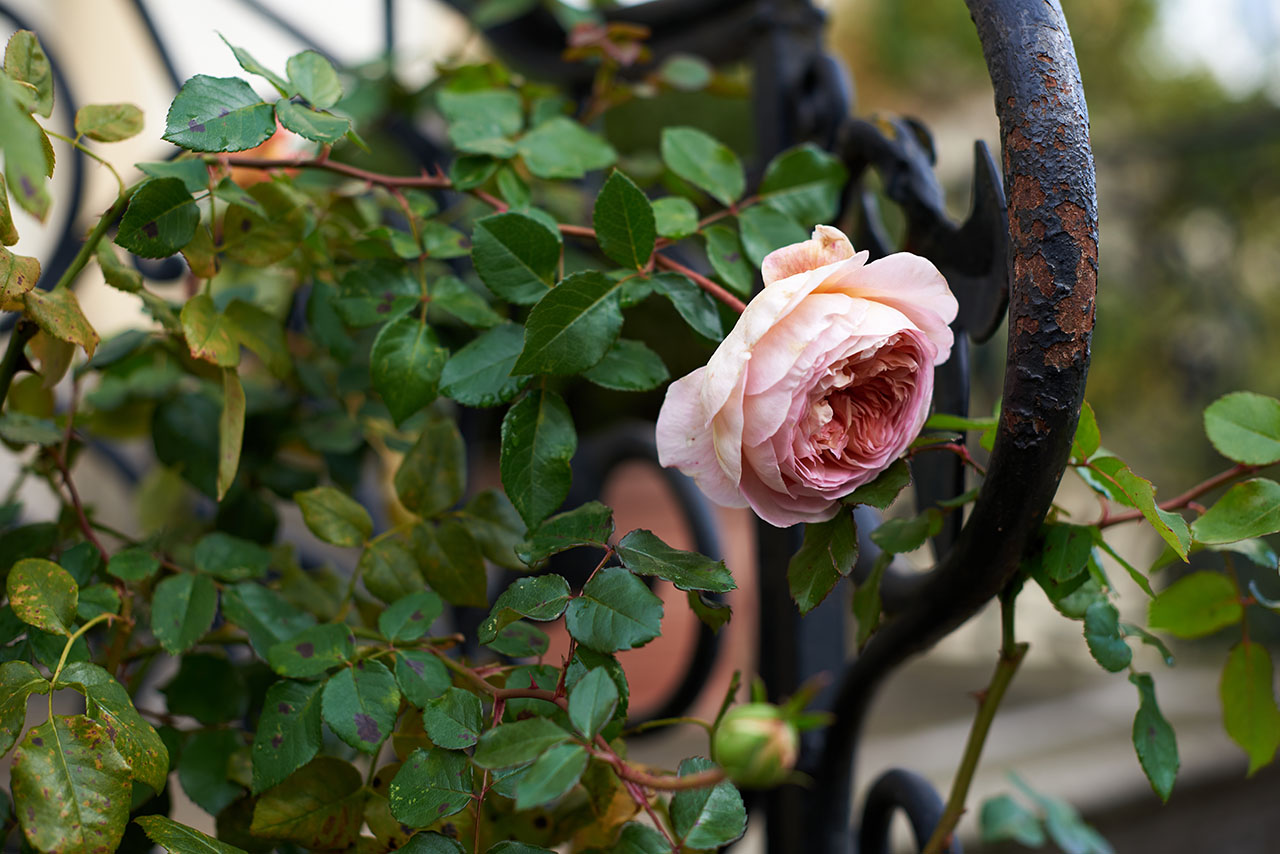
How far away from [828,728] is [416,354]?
269 millimetres

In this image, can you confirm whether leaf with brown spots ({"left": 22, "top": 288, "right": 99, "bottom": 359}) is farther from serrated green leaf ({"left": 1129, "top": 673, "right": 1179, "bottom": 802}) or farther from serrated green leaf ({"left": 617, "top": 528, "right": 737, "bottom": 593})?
serrated green leaf ({"left": 1129, "top": 673, "right": 1179, "bottom": 802})

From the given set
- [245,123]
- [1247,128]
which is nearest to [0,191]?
[245,123]

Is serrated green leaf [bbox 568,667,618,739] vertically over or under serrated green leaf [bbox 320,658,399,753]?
over

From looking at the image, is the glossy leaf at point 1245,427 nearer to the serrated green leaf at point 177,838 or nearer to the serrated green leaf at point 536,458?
the serrated green leaf at point 536,458

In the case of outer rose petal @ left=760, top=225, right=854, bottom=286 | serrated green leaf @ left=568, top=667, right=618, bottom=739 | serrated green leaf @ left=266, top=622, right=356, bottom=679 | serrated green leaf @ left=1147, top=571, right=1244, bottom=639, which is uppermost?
outer rose petal @ left=760, top=225, right=854, bottom=286

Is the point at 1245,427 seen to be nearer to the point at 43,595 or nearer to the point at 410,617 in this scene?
the point at 410,617

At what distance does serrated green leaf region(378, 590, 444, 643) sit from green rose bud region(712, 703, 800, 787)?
167 millimetres

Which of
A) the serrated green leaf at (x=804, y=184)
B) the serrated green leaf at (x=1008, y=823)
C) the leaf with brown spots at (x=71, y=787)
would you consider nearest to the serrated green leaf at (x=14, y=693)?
the leaf with brown spots at (x=71, y=787)

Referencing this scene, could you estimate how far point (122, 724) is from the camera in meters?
0.26

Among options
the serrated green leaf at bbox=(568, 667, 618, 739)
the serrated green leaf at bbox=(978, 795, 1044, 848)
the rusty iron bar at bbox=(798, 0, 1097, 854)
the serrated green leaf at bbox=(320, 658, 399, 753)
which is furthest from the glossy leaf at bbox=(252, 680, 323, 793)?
the serrated green leaf at bbox=(978, 795, 1044, 848)

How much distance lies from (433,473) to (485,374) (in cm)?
7

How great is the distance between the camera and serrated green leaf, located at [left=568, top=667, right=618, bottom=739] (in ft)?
0.75

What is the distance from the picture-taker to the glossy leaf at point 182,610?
32 cm

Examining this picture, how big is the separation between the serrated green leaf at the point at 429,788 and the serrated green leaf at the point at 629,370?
127 mm
